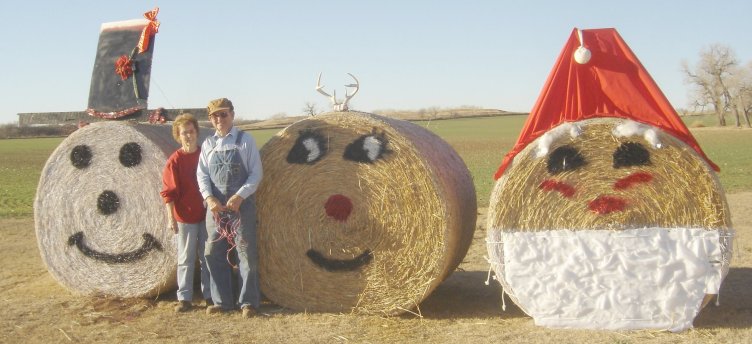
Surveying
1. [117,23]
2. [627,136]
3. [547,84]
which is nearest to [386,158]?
[547,84]

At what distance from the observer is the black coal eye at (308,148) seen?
5906mm

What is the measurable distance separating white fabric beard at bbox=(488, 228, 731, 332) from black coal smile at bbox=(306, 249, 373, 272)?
98 cm

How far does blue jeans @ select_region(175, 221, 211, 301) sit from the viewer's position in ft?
19.6

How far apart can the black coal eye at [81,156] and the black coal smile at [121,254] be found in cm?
56

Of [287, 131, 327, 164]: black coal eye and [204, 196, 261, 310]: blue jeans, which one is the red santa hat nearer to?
[287, 131, 327, 164]: black coal eye

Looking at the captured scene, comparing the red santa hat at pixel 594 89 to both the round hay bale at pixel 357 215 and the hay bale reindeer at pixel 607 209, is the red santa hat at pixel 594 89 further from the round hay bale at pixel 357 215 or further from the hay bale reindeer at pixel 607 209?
the round hay bale at pixel 357 215

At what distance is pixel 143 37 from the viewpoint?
22.1 feet

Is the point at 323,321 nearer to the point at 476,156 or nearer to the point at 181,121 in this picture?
the point at 181,121

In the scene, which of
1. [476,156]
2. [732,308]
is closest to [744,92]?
[476,156]

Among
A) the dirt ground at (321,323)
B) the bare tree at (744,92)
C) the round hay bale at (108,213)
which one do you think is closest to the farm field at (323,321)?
the dirt ground at (321,323)

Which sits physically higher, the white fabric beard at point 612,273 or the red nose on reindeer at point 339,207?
the red nose on reindeer at point 339,207

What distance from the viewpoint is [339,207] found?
589 cm

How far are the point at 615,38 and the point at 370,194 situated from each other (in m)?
2.03

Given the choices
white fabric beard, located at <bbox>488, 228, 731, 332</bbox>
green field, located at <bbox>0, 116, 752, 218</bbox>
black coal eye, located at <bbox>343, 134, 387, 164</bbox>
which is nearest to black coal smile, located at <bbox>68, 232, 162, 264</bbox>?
black coal eye, located at <bbox>343, 134, 387, 164</bbox>
